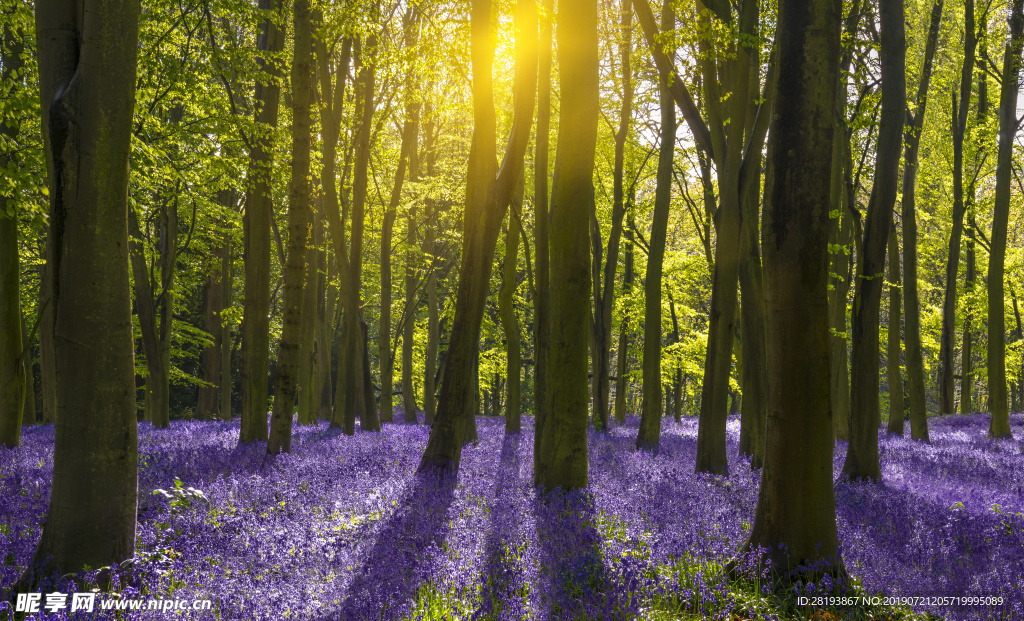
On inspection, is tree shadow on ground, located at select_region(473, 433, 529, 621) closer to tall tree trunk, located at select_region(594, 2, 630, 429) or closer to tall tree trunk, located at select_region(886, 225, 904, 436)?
tall tree trunk, located at select_region(594, 2, 630, 429)

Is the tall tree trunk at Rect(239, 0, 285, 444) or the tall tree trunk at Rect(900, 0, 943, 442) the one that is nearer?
the tall tree trunk at Rect(239, 0, 285, 444)

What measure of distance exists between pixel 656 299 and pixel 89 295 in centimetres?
1089

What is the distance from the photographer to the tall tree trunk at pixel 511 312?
12539mm

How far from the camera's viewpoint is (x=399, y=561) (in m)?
4.50

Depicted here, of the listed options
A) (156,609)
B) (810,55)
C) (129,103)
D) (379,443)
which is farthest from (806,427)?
(379,443)

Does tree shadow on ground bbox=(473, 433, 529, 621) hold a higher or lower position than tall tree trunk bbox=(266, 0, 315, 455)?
lower

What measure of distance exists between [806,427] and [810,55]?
9.51ft

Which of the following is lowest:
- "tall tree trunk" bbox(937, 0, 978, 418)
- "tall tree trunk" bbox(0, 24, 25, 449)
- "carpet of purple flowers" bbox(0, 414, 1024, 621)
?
"carpet of purple flowers" bbox(0, 414, 1024, 621)

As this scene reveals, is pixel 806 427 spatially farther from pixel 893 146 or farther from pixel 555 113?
pixel 555 113

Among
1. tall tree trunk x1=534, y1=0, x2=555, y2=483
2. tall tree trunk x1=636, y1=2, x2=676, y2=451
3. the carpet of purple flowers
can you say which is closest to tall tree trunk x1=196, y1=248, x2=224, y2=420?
the carpet of purple flowers

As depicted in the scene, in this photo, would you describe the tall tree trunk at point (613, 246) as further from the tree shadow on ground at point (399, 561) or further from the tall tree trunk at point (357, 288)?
the tree shadow on ground at point (399, 561)

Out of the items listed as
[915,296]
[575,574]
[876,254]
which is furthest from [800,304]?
[915,296]

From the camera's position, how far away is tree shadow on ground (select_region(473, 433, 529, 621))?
375cm

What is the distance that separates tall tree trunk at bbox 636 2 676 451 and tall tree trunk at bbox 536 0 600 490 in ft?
17.8
